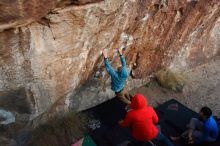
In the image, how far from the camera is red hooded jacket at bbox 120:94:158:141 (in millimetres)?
5160

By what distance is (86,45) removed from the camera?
5.93 m

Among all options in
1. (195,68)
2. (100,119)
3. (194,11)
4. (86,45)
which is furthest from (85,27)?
(195,68)

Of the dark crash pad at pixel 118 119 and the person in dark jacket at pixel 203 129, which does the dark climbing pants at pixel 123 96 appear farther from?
the person in dark jacket at pixel 203 129

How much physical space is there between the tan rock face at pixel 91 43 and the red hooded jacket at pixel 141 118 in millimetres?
1282

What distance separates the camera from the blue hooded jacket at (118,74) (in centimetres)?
613

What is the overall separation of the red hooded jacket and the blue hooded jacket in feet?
3.22

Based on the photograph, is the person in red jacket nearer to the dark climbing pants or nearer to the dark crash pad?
the dark crash pad

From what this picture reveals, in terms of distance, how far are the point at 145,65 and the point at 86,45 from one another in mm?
1922

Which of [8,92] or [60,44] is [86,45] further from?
[8,92]

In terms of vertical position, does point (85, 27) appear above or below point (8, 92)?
above

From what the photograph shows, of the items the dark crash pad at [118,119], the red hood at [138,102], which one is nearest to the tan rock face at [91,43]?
the dark crash pad at [118,119]

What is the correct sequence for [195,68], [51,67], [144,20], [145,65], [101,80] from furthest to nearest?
1. [195,68]
2. [145,65]
3. [101,80]
4. [144,20]
5. [51,67]

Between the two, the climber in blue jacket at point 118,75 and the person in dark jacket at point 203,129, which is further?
the climber in blue jacket at point 118,75

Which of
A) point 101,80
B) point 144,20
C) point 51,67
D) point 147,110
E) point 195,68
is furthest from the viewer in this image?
point 195,68
